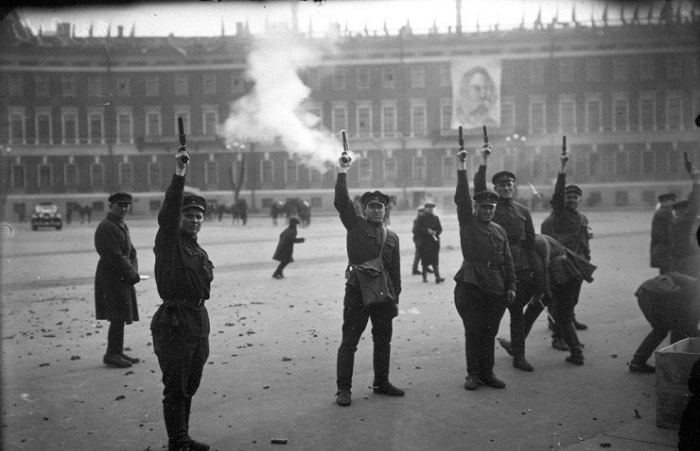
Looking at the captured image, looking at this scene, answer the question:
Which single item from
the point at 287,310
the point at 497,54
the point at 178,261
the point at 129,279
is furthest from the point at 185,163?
the point at 497,54

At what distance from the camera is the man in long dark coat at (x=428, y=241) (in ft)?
43.2

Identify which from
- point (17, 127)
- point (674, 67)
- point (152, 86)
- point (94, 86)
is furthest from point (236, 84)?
point (674, 67)

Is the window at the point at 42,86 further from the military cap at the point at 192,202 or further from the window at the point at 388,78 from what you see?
the military cap at the point at 192,202

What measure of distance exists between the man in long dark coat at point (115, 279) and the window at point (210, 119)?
48.3 metres

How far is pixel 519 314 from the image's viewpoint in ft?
21.7

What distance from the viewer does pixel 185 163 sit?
4551 millimetres

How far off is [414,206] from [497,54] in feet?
43.0

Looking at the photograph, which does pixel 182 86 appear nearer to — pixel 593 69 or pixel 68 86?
pixel 68 86

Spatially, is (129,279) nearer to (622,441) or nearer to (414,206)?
(622,441)

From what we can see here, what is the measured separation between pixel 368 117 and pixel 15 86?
87.8 ft

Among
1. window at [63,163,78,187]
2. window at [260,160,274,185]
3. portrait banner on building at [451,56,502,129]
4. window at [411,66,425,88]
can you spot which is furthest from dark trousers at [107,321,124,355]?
window at [63,163,78,187]

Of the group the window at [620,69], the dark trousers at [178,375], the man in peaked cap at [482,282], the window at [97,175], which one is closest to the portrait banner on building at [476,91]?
the window at [620,69]

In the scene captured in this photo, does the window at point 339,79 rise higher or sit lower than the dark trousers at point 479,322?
higher

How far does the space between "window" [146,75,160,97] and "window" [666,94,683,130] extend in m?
37.7
